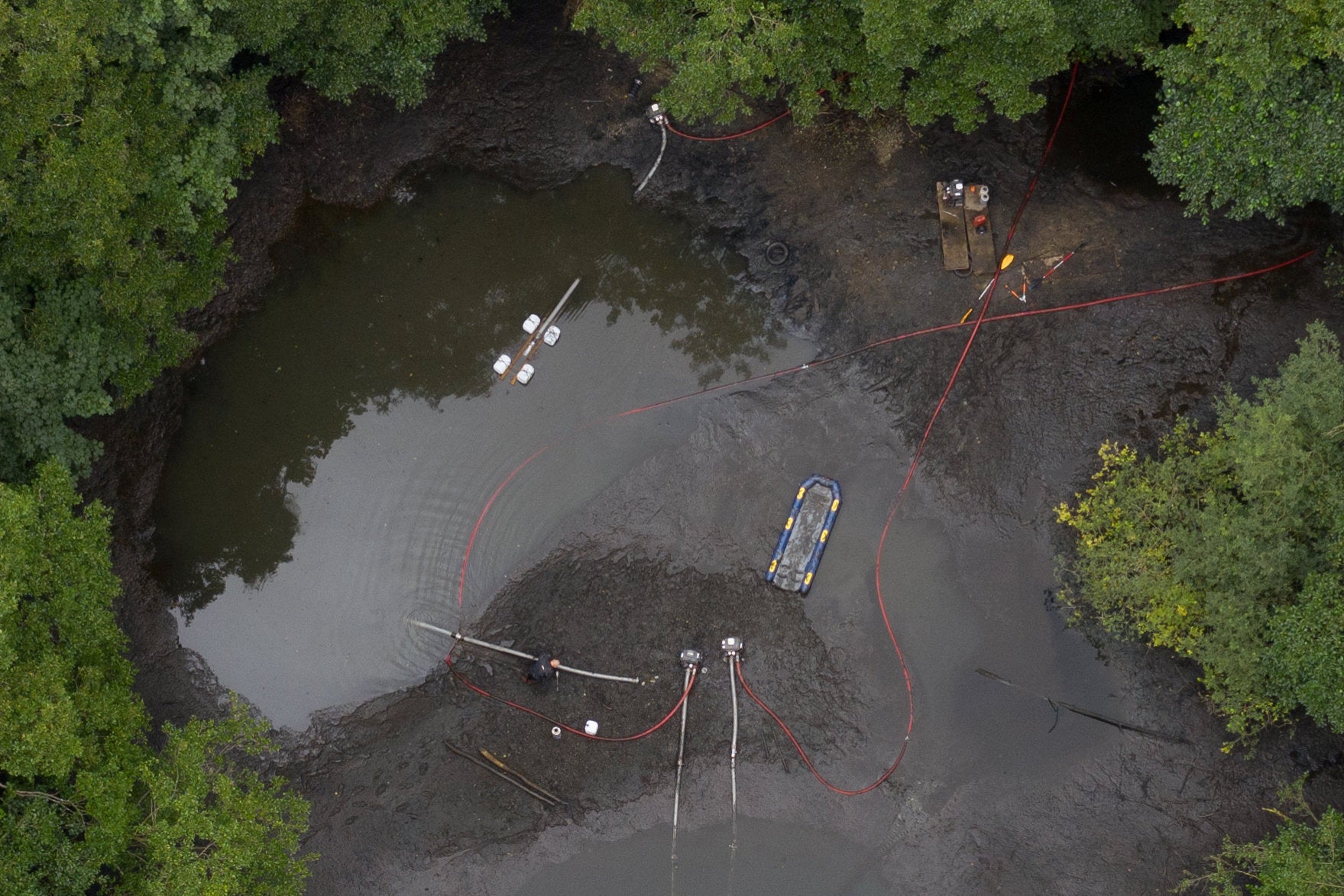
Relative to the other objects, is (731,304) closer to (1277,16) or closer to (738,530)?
(738,530)

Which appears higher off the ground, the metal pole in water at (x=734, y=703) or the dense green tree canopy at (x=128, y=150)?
the dense green tree canopy at (x=128, y=150)

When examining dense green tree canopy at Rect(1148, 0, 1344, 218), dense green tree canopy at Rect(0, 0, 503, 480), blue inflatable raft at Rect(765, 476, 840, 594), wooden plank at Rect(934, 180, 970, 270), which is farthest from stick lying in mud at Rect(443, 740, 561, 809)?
dense green tree canopy at Rect(1148, 0, 1344, 218)

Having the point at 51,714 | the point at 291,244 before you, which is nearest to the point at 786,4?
the point at 291,244

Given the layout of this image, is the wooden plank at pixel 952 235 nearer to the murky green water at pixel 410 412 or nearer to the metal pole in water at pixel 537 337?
the murky green water at pixel 410 412

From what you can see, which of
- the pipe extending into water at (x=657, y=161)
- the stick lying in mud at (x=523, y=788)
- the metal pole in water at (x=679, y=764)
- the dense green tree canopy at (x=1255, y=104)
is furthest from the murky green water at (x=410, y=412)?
the dense green tree canopy at (x=1255, y=104)

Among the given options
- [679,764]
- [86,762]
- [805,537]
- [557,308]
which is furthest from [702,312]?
[86,762]
